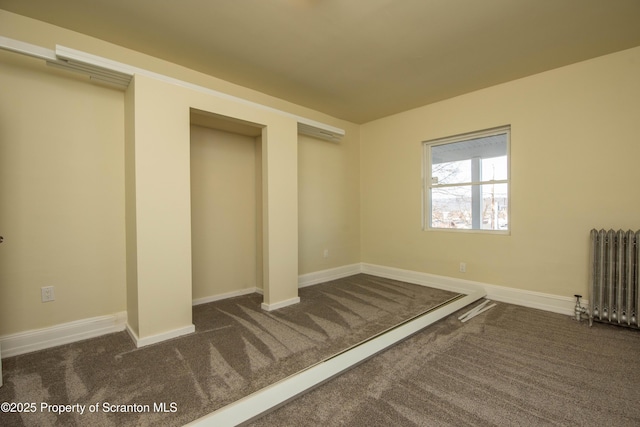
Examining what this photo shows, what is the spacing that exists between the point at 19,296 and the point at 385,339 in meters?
2.94

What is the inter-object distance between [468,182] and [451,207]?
0.42 meters

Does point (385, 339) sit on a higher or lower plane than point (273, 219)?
lower

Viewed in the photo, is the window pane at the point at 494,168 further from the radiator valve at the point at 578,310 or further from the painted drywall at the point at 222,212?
the painted drywall at the point at 222,212

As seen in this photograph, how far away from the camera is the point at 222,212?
12.1 feet

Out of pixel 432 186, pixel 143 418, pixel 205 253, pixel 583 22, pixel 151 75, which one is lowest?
pixel 143 418

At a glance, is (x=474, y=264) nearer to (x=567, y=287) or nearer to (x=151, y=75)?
(x=567, y=287)

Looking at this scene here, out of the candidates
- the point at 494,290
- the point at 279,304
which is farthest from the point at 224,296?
the point at 494,290

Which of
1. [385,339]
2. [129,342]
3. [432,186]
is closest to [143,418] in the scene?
[129,342]

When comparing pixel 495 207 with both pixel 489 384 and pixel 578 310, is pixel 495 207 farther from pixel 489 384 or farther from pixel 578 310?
pixel 489 384

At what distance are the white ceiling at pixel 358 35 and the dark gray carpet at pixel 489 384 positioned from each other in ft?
8.72

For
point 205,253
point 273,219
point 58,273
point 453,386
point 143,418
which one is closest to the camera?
point 143,418

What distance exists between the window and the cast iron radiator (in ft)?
2.92

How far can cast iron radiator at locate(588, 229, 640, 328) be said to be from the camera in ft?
8.52

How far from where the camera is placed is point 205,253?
352 centimetres
